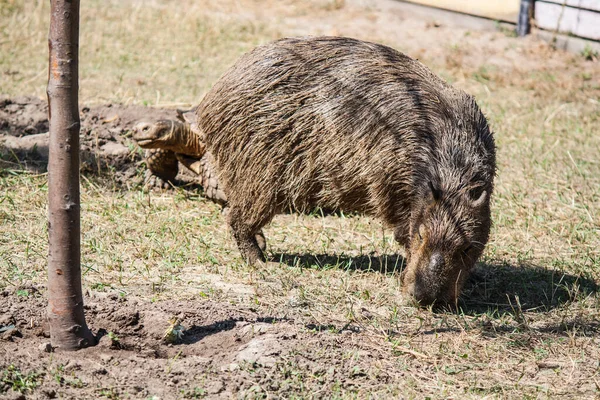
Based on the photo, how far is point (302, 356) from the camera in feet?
11.0

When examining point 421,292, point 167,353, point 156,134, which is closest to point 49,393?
point 167,353

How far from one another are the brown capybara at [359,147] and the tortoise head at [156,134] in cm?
86

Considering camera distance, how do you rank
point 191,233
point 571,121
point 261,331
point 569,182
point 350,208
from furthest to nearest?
point 571,121 < point 569,182 < point 191,233 < point 350,208 < point 261,331

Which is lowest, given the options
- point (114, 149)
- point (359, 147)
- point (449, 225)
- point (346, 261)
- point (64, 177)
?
point (346, 261)

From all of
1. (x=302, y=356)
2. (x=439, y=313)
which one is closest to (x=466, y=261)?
(x=439, y=313)

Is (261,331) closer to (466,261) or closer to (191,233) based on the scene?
(466,261)

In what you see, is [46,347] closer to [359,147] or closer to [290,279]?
[290,279]

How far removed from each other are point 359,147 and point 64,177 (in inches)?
74.5

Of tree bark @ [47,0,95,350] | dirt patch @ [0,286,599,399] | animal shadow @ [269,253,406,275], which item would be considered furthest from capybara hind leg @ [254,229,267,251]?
tree bark @ [47,0,95,350]

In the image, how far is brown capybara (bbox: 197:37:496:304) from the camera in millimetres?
4152

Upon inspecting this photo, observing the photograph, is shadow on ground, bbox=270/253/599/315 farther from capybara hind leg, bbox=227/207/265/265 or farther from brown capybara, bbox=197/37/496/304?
brown capybara, bbox=197/37/496/304

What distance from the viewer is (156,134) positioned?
18.0 ft

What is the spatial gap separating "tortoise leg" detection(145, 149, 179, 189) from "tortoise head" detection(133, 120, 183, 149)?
0.24 metres

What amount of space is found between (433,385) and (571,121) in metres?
4.97
